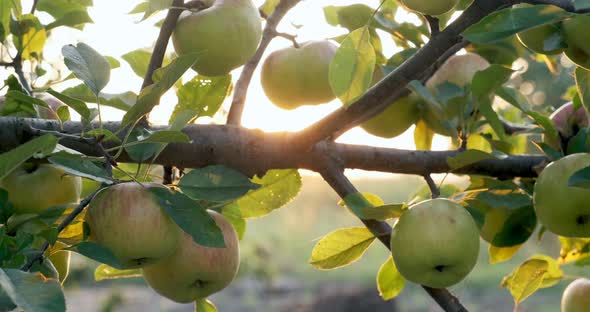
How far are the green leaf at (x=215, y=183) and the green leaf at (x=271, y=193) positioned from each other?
188mm

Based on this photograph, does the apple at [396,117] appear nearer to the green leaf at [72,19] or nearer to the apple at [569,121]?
the apple at [569,121]

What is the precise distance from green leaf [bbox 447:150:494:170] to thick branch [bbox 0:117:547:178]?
80mm

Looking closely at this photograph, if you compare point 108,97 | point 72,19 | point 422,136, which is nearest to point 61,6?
point 72,19

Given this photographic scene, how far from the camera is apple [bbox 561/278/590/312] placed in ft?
2.95

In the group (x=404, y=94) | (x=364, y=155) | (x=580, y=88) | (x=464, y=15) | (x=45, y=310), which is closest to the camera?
(x=45, y=310)

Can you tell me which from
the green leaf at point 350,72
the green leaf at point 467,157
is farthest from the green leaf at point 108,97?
the green leaf at point 467,157

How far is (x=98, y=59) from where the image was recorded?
66 cm

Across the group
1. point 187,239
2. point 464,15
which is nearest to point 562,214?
point 464,15

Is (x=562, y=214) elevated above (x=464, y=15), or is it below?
below

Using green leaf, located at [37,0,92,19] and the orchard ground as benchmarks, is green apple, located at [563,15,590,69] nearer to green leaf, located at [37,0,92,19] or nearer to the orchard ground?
green leaf, located at [37,0,92,19]

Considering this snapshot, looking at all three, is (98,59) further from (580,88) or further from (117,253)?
(580,88)

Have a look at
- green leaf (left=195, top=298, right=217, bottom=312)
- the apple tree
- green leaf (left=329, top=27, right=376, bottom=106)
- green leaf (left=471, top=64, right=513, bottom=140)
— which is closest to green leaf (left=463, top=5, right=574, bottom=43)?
the apple tree

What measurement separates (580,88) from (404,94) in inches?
12.0

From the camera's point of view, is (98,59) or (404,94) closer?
(98,59)
